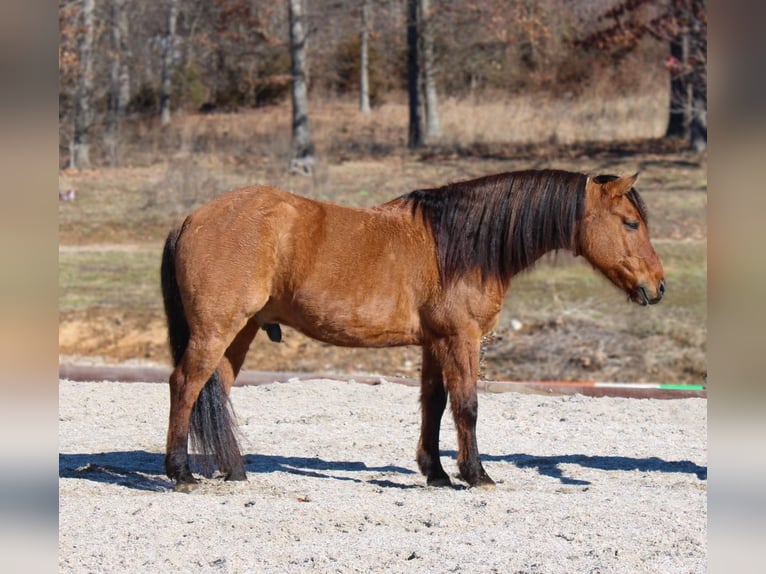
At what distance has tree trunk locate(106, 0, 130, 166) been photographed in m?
19.5

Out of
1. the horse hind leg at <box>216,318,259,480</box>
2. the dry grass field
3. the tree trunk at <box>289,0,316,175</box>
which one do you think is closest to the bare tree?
the dry grass field

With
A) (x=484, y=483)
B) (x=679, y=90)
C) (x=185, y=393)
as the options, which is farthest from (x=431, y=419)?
(x=679, y=90)

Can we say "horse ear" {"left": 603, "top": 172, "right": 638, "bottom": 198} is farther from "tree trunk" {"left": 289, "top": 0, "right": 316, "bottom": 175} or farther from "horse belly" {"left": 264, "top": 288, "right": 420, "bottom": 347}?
"tree trunk" {"left": 289, "top": 0, "right": 316, "bottom": 175}

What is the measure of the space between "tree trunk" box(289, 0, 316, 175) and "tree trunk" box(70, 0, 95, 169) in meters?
3.52

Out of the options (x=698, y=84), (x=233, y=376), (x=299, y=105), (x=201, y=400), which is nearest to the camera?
(x=201, y=400)

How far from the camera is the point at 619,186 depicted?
5875 mm

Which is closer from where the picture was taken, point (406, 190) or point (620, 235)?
point (620, 235)

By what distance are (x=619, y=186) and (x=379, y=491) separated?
211cm

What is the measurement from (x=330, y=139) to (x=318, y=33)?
3864mm

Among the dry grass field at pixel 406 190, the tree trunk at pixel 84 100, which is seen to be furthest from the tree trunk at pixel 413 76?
the tree trunk at pixel 84 100

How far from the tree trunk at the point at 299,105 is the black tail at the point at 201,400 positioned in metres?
10.8

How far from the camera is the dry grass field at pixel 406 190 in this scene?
35.8ft

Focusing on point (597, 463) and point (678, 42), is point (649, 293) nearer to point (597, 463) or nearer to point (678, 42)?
point (597, 463)
